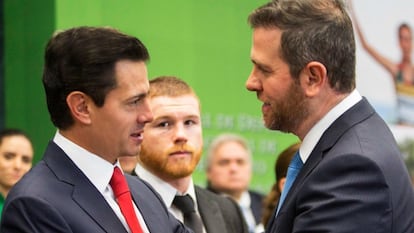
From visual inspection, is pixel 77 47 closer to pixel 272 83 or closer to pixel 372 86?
pixel 272 83

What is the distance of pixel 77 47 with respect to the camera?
3.18 m

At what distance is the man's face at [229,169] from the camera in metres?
7.11

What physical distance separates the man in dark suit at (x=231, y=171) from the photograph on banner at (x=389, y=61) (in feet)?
6.50

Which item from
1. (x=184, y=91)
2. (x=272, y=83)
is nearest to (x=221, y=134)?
(x=184, y=91)

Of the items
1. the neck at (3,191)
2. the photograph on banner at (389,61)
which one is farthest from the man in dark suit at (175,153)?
the photograph on banner at (389,61)

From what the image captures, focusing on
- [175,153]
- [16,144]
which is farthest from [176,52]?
[175,153]

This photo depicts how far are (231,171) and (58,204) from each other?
4.10m

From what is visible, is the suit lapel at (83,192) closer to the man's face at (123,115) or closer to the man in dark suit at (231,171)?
the man's face at (123,115)

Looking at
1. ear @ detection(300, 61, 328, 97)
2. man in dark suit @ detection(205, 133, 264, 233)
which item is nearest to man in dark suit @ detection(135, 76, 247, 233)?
ear @ detection(300, 61, 328, 97)

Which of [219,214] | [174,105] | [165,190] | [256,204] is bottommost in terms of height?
[256,204]

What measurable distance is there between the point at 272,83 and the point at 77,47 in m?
0.62

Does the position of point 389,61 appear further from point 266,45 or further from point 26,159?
point 266,45

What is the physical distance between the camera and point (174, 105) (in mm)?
4336

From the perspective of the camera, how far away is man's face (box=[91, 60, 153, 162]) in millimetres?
3223
